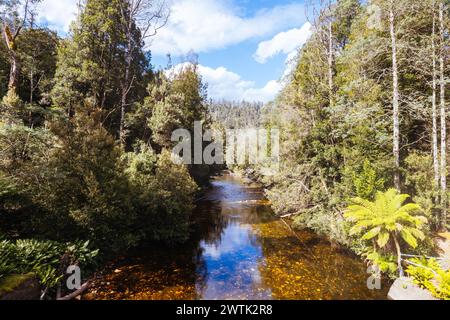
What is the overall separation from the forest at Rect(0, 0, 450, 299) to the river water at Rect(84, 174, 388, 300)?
0.81m

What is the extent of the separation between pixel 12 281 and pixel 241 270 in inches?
287

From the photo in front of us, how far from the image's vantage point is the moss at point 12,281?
19.0 feet

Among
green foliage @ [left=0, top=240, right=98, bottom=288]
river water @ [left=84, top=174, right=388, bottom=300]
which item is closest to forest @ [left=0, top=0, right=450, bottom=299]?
green foliage @ [left=0, top=240, right=98, bottom=288]

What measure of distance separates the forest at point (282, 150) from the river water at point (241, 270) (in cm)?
81

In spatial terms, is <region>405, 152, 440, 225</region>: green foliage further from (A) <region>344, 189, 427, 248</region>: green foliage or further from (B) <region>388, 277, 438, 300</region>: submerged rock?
(B) <region>388, 277, 438, 300</region>: submerged rock

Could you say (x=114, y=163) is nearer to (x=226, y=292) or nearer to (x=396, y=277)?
(x=226, y=292)

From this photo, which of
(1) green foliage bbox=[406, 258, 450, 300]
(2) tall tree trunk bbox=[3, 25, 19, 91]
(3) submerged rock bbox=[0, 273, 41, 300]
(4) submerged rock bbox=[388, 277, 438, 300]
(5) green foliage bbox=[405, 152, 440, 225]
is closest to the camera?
(3) submerged rock bbox=[0, 273, 41, 300]

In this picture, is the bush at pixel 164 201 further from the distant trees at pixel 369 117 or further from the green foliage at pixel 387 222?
the green foliage at pixel 387 222

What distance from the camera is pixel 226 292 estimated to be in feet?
28.2

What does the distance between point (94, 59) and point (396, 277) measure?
71.1 feet

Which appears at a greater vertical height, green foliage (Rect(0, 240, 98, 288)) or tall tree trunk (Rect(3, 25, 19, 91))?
tall tree trunk (Rect(3, 25, 19, 91))

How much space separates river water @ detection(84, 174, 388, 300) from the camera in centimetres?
845

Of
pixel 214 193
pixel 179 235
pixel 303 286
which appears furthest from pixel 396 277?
pixel 214 193

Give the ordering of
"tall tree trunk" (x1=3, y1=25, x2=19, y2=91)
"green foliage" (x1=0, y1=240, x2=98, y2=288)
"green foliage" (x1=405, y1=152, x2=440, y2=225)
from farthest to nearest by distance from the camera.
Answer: "tall tree trunk" (x1=3, y1=25, x2=19, y2=91)
"green foliage" (x1=405, y1=152, x2=440, y2=225)
"green foliage" (x1=0, y1=240, x2=98, y2=288)
